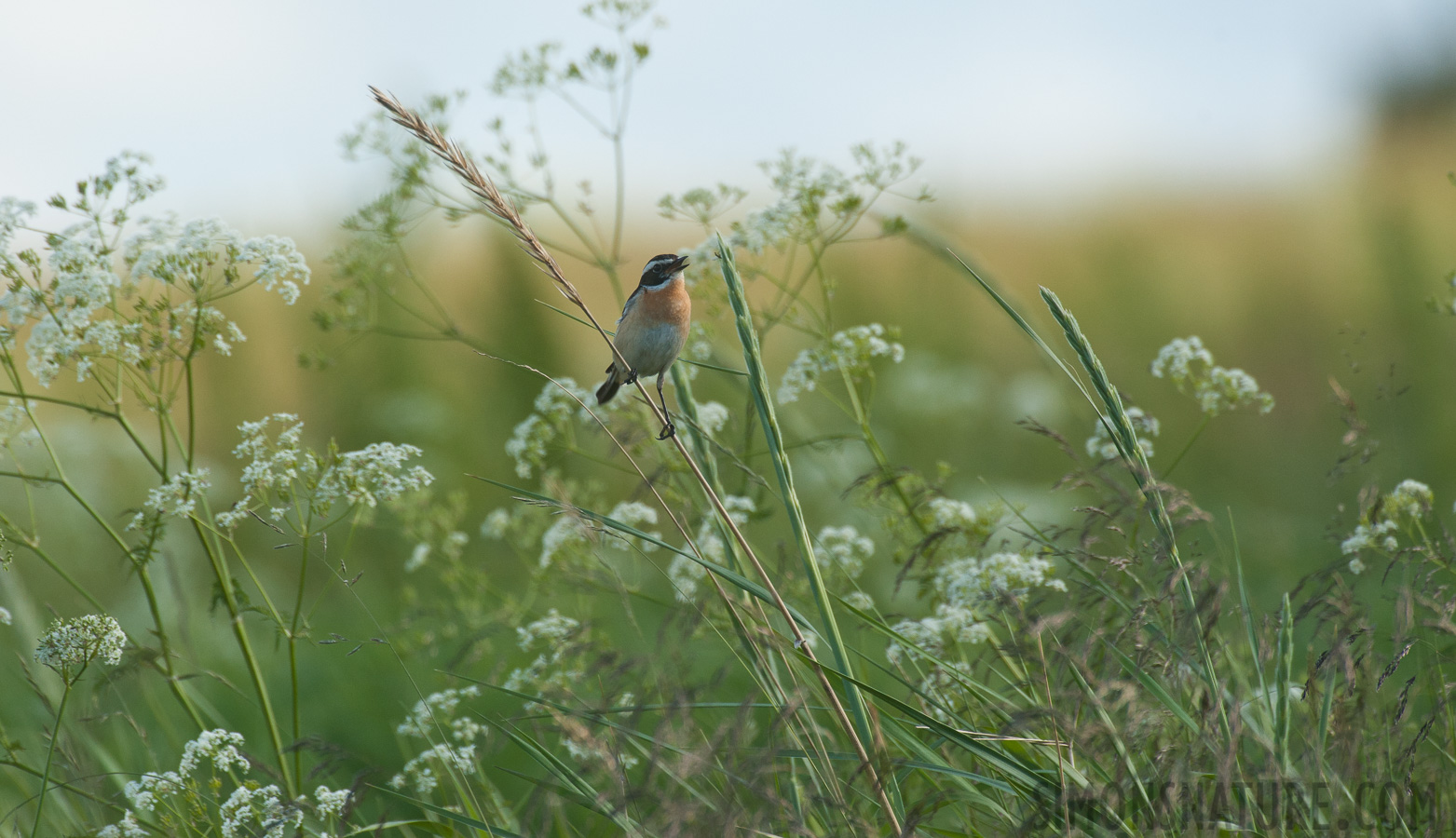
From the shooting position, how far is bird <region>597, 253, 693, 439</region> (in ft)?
11.7

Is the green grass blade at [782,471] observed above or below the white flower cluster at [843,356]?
below

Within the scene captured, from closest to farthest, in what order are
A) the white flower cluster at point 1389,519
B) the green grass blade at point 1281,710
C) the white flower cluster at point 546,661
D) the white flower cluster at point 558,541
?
the green grass blade at point 1281,710 < the white flower cluster at point 1389,519 < the white flower cluster at point 546,661 < the white flower cluster at point 558,541

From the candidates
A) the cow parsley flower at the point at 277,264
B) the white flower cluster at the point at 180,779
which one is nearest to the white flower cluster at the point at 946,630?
the white flower cluster at the point at 180,779

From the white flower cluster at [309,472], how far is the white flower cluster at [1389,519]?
2702mm

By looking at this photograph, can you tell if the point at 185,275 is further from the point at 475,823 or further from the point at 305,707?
the point at 305,707

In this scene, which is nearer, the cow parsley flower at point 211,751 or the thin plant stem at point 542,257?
the thin plant stem at point 542,257

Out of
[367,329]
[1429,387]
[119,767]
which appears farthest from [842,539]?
[1429,387]

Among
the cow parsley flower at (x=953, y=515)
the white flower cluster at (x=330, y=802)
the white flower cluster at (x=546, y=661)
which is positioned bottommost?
the white flower cluster at (x=330, y=802)

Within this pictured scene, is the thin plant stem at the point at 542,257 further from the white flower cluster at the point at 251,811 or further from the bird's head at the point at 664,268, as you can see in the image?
the bird's head at the point at 664,268

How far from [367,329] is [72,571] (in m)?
5.64

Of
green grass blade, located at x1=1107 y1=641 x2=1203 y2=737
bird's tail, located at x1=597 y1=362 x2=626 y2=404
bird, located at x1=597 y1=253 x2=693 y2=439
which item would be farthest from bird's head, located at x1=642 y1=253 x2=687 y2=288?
green grass blade, located at x1=1107 y1=641 x2=1203 y2=737

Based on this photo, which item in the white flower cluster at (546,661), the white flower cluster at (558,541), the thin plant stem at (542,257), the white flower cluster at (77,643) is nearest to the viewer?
the thin plant stem at (542,257)

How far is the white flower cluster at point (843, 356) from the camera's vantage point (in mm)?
3732

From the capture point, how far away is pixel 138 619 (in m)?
7.36
